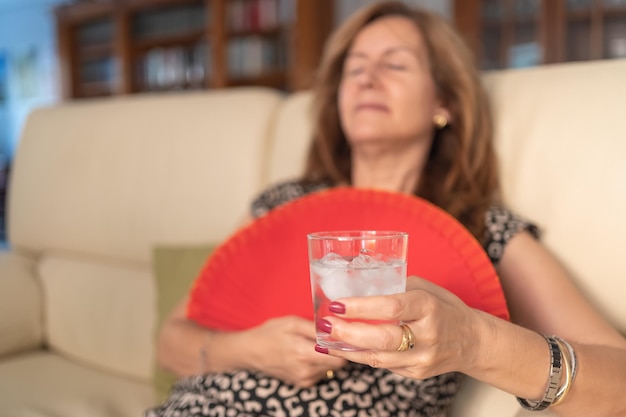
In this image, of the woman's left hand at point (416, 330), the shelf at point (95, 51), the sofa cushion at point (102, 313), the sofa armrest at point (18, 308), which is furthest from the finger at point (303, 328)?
the shelf at point (95, 51)

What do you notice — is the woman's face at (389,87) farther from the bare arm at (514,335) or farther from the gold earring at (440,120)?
the bare arm at (514,335)

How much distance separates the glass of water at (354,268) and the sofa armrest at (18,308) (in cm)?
146

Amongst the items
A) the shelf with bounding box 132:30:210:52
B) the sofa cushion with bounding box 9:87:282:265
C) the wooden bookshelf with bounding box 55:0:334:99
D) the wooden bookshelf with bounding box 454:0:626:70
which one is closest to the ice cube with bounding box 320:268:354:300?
the sofa cushion with bounding box 9:87:282:265

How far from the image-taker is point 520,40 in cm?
322

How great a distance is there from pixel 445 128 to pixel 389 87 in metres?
0.22

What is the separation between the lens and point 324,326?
69 cm

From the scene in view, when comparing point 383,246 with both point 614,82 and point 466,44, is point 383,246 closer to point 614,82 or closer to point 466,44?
point 614,82

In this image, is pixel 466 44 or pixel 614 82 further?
pixel 466 44

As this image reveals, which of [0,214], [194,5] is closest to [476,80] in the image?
[194,5]

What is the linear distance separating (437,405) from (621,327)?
36cm

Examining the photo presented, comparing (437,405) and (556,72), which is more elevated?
(556,72)

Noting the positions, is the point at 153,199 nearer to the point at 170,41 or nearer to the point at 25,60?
the point at 170,41

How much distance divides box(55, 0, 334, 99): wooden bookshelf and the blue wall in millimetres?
597

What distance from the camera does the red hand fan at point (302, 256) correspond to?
1.04 m
